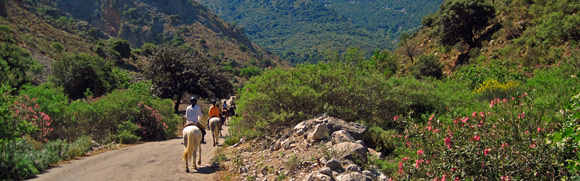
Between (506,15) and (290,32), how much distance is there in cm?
15405

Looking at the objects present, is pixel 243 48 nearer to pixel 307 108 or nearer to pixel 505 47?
pixel 505 47

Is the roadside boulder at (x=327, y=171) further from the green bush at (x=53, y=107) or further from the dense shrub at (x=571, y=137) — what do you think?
the green bush at (x=53, y=107)

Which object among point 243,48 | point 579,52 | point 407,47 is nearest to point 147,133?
point 579,52

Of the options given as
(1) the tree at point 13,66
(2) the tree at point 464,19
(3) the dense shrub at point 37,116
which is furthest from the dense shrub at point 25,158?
(2) the tree at point 464,19

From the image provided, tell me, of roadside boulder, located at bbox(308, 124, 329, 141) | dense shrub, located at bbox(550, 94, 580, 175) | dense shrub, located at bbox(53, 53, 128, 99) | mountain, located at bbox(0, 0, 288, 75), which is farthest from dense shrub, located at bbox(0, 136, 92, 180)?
mountain, located at bbox(0, 0, 288, 75)

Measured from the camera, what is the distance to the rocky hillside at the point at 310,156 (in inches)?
285

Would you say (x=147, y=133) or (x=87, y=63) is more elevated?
(x=87, y=63)

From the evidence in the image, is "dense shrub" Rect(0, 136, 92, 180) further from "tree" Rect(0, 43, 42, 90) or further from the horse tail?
"tree" Rect(0, 43, 42, 90)

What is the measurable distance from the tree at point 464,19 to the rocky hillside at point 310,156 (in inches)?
1167

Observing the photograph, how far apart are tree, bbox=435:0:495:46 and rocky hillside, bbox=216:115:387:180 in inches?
1167

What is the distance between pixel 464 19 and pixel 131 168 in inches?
1306

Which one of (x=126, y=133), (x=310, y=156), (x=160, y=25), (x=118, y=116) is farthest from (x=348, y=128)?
(x=160, y=25)

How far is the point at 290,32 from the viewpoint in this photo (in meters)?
187

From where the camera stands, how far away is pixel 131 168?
391 inches
